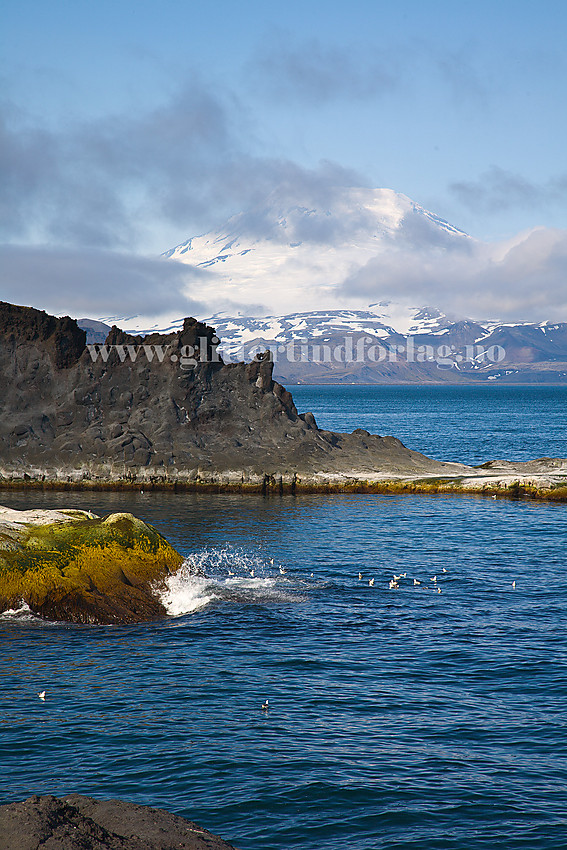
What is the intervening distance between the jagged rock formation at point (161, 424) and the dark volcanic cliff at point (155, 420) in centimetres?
11

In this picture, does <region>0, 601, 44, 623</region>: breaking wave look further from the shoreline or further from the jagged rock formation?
the jagged rock formation

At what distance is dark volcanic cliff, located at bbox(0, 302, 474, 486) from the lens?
73625 millimetres

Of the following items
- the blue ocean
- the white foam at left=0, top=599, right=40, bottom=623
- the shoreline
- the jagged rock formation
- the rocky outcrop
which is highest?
the jagged rock formation

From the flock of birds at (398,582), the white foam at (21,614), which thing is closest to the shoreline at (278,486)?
the flock of birds at (398,582)

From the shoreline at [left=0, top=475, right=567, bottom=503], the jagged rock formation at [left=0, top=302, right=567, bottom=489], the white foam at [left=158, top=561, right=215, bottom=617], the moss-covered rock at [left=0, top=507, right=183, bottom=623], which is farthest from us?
the jagged rock formation at [left=0, top=302, right=567, bottom=489]

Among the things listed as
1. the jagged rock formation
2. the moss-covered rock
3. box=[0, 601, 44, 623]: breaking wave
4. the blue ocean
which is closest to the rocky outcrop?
the blue ocean

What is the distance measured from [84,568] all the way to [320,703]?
12266 millimetres

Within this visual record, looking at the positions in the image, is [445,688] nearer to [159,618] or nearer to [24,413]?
[159,618]

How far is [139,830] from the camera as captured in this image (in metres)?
11.6

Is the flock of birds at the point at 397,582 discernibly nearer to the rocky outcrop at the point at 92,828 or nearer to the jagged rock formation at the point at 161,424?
the rocky outcrop at the point at 92,828

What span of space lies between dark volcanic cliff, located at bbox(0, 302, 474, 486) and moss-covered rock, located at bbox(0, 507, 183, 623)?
126ft

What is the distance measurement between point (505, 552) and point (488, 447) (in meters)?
78.1

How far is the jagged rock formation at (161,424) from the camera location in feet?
240

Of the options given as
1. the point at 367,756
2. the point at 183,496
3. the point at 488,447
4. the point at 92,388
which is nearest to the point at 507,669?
the point at 367,756
